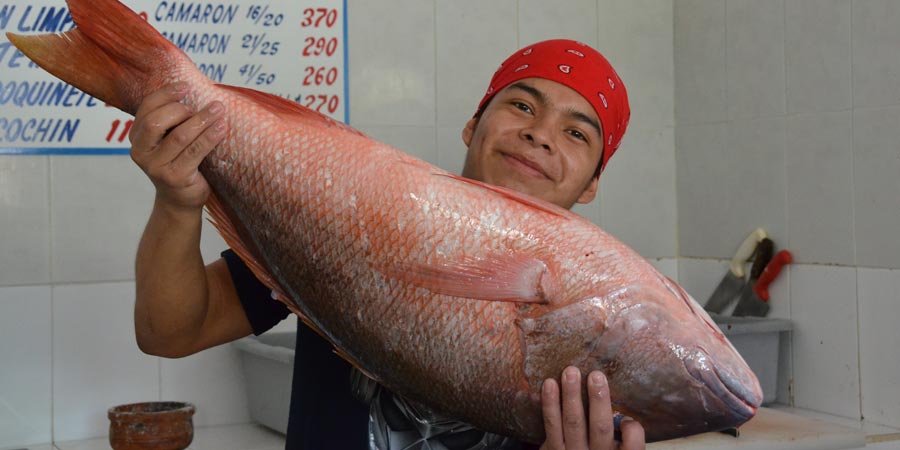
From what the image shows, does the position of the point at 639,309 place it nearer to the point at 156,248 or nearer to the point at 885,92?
the point at 156,248

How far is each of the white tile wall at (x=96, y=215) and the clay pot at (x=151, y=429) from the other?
0.48 meters

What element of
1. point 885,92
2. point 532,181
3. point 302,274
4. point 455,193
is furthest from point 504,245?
point 885,92

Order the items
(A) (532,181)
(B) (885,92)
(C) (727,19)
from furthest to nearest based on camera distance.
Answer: (C) (727,19), (B) (885,92), (A) (532,181)

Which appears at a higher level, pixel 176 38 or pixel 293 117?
pixel 176 38

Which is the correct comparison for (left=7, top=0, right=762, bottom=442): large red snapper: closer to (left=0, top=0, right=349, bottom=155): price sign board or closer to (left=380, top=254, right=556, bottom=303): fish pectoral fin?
(left=380, top=254, right=556, bottom=303): fish pectoral fin

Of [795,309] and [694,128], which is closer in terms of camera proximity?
[795,309]

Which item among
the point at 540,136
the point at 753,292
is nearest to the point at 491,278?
the point at 540,136

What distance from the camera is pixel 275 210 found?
42.2 inches

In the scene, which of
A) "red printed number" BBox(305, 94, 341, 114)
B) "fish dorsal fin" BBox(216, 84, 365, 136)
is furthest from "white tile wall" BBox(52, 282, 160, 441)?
"fish dorsal fin" BBox(216, 84, 365, 136)

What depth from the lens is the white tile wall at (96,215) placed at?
8.06ft

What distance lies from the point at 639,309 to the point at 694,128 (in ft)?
7.17

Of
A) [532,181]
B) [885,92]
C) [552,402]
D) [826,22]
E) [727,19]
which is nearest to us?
[552,402]

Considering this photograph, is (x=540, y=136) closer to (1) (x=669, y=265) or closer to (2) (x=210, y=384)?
(2) (x=210, y=384)

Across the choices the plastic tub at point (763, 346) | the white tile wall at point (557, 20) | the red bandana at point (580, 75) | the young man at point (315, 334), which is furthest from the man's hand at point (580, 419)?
the white tile wall at point (557, 20)
